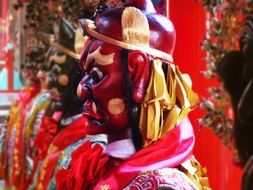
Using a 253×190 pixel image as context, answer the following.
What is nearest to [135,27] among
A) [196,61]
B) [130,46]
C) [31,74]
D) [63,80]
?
[130,46]

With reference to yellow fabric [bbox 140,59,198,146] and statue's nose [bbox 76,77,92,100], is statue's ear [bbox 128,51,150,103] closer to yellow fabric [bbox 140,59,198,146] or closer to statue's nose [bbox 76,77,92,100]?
yellow fabric [bbox 140,59,198,146]

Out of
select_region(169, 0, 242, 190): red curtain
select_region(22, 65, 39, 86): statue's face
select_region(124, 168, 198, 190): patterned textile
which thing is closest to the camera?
select_region(124, 168, 198, 190): patterned textile

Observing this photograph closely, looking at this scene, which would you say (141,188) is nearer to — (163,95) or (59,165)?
(163,95)

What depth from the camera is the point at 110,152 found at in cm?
184

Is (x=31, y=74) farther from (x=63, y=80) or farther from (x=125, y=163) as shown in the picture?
(x=125, y=163)

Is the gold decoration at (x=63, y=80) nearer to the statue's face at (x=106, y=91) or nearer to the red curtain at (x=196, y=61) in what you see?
the red curtain at (x=196, y=61)

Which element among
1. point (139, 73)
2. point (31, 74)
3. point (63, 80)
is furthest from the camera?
point (31, 74)

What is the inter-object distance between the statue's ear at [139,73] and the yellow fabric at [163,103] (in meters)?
0.01

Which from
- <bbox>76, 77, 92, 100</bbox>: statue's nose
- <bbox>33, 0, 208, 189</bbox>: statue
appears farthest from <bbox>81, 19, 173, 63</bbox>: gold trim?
<bbox>76, 77, 92, 100</bbox>: statue's nose

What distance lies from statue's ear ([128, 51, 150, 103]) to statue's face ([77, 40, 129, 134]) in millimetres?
40

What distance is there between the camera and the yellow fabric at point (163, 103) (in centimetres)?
174

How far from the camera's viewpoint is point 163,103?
68.8 inches

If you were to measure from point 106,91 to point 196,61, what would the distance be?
0.48m

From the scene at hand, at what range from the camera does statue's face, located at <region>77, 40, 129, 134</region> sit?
5.89 feet
